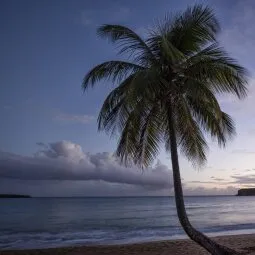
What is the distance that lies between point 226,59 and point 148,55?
2153 mm

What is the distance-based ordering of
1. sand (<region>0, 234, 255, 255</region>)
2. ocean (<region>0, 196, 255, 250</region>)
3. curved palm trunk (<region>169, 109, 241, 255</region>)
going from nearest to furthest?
curved palm trunk (<region>169, 109, 241, 255</region>) < sand (<region>0, 234, 255, 255</region>) < ocean (<region>0, 196, 255, 250</region>)

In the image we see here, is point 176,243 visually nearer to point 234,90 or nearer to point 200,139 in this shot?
point 200,139

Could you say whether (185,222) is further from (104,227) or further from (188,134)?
(104,227)

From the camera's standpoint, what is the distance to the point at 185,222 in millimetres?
10289

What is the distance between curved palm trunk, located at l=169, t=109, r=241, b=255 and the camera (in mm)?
9945

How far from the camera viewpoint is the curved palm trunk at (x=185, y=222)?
9.95m

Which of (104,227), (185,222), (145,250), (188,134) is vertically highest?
(188,134)

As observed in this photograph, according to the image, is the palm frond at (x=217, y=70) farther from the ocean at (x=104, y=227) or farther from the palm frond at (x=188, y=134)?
the ocean at (x=104, y=227)

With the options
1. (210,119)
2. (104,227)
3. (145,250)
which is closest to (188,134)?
(210,119)

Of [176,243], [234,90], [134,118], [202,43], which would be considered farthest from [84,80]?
[176,243]

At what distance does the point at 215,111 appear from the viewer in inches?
408

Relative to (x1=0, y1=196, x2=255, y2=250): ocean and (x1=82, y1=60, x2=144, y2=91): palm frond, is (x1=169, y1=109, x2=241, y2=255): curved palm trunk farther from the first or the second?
(x1=0, y1=196, x2=255, y2=250): ocean

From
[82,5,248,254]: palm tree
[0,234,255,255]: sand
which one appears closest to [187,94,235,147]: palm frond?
[82,5,248,254]: palm tree

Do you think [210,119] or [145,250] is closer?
[210,119]
